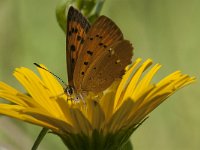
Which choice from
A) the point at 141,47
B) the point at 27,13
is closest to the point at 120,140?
the point at 141,47

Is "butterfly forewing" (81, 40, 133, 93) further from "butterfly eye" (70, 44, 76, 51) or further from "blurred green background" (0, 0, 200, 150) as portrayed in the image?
"blurred green background" (0, 0, 200, 150)

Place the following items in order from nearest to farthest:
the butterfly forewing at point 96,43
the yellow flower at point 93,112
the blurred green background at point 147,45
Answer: the yellow flower at point 93,112
the butterfly forewing at point 96,43
the blurred green background at point 147,45

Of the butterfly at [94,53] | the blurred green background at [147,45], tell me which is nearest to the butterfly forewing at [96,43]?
the butterfly at [94,53]

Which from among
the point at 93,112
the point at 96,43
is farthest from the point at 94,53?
the point at 93,112

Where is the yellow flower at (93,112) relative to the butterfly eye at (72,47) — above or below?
below

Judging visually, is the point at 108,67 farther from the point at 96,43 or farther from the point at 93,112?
the point at 93,112

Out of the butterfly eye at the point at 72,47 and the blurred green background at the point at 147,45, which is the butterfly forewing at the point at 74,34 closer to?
the butterfly eye at the point at 72,47

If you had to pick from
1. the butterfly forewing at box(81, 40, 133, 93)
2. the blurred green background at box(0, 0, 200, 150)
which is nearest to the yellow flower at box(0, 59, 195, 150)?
the butterfly forewing at box(81, 40, 133, 93)
